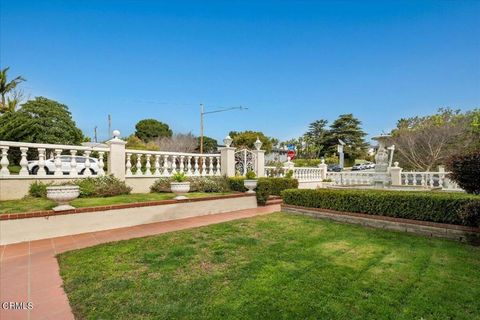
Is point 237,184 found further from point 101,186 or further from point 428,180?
point 428,180

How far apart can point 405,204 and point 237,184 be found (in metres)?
5.30

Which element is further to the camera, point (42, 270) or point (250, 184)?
point (250, 184)

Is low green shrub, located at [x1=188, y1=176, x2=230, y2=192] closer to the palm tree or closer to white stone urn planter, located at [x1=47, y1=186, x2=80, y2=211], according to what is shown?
white stone urn planter, located at [x1=47, y1=186, x2=80, y2=211]

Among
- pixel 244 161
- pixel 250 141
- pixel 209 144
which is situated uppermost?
pixel 209 144

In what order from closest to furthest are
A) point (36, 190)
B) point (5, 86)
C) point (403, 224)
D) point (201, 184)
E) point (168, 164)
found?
point (403, 224) < point (36, 190) < point (201, 184) < point (168, 164) < point (5, 86)

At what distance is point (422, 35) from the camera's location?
1010cm

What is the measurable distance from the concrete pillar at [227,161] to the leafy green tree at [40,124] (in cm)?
1418

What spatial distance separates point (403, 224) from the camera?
509 centimetres

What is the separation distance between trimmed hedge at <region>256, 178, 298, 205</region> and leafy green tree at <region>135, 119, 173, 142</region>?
34.7 metres

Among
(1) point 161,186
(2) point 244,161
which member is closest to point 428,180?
(2) point 244,161

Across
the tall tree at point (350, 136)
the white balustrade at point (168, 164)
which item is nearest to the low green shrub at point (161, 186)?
the white balustrade at point (168, 164)

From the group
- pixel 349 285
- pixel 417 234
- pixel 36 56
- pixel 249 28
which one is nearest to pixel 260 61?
pixel 249 28

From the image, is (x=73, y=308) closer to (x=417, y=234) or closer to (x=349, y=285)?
(x=349, y=285)

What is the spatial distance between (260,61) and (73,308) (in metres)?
13.6
